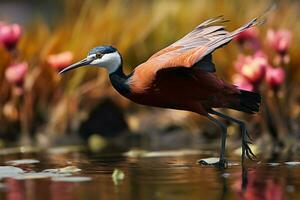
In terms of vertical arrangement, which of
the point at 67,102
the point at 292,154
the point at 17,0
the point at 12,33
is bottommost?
the point at 292,154

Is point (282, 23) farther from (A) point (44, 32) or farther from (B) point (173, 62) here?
(B) point (173, 62)

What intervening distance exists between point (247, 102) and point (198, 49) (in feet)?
3.68

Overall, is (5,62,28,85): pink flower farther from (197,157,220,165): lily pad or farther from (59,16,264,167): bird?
(197,157,220,165): lily pad

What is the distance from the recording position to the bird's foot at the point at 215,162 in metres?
8.59

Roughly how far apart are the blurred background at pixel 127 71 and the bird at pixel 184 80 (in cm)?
117

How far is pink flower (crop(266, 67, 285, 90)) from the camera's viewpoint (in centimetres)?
1034

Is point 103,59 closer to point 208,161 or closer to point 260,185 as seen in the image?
point 208,161

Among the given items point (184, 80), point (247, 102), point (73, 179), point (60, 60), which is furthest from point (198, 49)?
point (60, 60)

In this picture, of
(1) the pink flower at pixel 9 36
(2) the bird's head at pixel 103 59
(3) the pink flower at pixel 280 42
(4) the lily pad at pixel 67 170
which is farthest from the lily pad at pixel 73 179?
(1) the pink flower at pixel 9 36

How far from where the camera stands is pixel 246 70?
10258 millimetres

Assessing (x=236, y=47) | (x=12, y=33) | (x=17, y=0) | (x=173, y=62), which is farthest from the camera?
(x=17, y=0)

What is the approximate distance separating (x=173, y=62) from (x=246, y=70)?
2148 mm

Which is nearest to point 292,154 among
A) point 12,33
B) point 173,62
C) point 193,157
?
point 193,157

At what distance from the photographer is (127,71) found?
12.5 m
